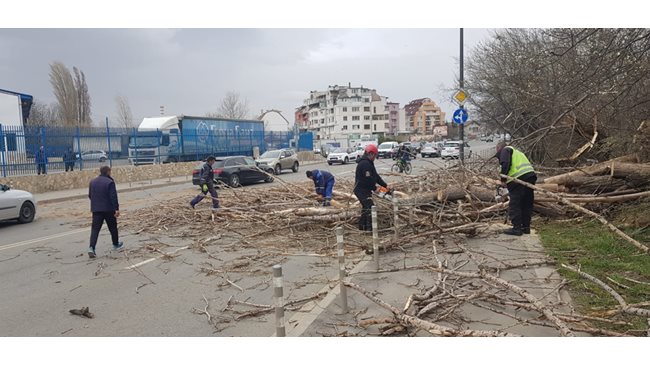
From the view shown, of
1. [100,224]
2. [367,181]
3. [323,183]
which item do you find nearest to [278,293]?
[367,181]

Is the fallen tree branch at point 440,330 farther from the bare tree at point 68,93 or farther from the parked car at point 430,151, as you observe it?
the bare tree at point 68,93

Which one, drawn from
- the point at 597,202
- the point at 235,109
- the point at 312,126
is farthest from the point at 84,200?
the point at 312,126

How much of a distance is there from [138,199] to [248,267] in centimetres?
1196

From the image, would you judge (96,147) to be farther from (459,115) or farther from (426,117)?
(426,117)

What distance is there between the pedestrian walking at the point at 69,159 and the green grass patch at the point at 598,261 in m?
21.6

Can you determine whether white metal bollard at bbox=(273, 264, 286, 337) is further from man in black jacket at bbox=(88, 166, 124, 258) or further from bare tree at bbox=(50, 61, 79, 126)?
bare tree at bbox=(50, 61, 79, 126)

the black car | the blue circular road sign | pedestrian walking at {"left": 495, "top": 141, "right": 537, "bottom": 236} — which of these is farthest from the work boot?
the black car

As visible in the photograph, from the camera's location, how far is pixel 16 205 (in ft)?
39.4

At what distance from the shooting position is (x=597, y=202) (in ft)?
28.2

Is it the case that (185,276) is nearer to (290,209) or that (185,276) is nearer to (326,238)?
(326,238)

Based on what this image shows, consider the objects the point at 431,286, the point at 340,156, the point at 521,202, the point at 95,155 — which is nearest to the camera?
the point at 431,286

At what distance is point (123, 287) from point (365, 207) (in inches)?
177

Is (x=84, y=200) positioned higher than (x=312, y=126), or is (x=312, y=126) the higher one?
(x=312, y=126)

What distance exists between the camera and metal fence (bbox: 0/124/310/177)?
19.6 meters
